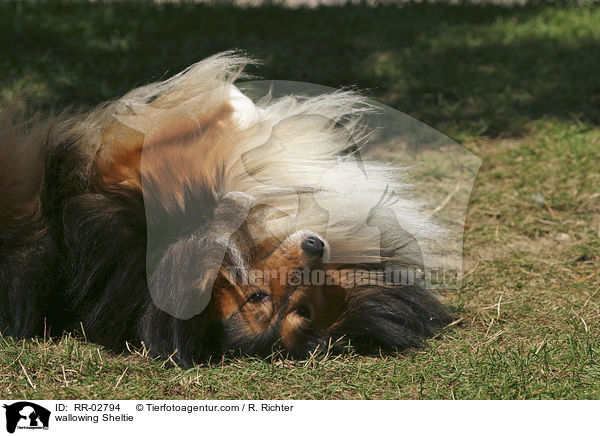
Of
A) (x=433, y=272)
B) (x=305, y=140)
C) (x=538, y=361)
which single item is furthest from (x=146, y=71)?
(x=538, y=361)

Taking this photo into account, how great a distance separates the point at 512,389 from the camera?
262 centimetres

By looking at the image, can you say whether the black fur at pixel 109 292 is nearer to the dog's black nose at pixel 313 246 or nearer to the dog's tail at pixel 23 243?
the dog's tail at pixel 23 243

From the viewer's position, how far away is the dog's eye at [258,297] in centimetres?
278

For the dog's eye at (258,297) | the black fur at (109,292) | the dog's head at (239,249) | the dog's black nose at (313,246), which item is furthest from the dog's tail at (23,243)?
the dog's black nose at (313,246)

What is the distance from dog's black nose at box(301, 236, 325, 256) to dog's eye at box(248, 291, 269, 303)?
0.22 metres

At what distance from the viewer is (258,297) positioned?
9.12 ft

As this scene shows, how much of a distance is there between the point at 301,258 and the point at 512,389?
0.87 m

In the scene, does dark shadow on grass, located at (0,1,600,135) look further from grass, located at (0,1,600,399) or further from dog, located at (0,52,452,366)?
dog, located at (0,52,452,366)

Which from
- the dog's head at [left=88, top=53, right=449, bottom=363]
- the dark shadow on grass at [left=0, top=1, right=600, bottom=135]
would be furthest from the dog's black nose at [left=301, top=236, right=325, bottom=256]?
the dark shadow on grass at [left=0, top=1, right=600, bottom=135]

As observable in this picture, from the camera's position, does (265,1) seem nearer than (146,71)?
No

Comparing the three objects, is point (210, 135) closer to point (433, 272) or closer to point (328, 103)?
point (328, 103)

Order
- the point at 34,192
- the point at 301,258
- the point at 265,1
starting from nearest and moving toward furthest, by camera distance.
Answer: the point at 301,258 < the point at 34,192 < the point at 265,1
